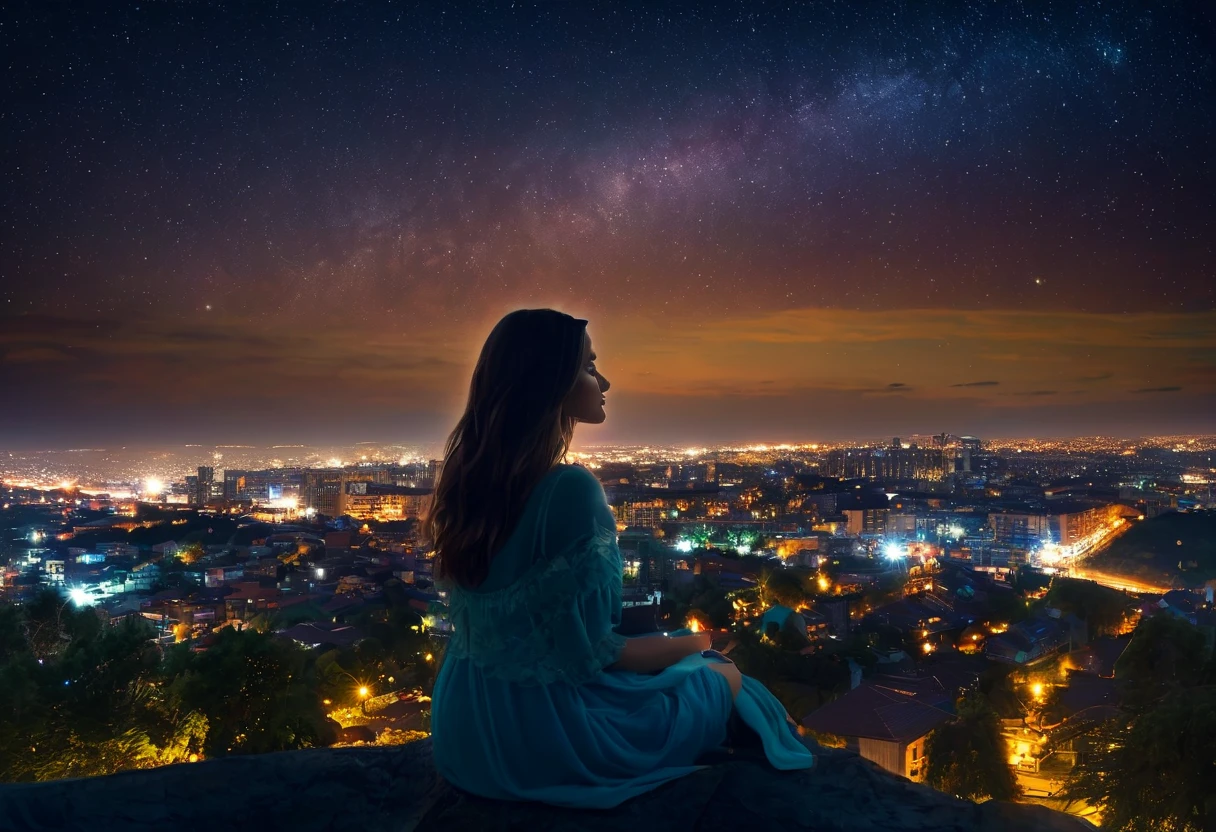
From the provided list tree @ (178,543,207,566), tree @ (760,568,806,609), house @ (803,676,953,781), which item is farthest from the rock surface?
tree @ (178,543,207,566)

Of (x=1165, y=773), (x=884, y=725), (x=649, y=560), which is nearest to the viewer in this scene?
(x=1165, y=773)

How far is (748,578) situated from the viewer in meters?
14.6

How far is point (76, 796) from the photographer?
175 cm

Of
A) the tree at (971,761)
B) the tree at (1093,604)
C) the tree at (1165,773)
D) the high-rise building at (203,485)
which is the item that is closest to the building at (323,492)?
the high-rise building at (203,485)

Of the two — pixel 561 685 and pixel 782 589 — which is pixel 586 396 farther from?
pixel 782 589

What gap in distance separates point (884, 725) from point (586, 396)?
20.9ft

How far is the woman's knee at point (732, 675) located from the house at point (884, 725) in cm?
550

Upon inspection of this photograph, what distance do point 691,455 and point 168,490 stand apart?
16.7 m

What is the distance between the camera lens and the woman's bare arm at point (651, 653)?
1.44 metres

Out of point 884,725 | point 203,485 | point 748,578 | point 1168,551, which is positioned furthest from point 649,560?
point 203,485

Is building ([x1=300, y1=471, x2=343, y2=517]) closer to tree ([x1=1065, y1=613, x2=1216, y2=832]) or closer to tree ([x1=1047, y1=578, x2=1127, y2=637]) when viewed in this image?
tree ([x1=1047, y1=578, x2=1127, y2=637])

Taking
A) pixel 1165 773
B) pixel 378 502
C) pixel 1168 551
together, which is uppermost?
pixel 378 502

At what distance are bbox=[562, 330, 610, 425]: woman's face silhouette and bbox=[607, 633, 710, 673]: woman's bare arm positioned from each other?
41cm

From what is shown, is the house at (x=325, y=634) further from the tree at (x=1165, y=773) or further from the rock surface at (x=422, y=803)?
the rock surface at (x=422, y=803)
